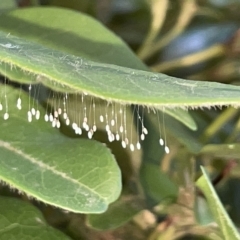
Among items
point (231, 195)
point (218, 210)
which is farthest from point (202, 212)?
point (231, 195)

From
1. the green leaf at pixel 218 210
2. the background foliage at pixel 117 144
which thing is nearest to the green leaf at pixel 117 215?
the background foliage at pixel 117 144

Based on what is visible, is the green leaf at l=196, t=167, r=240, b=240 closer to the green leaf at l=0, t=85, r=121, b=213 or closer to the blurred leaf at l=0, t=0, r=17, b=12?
the green leaf at l=0, t=85, r=121, b=213

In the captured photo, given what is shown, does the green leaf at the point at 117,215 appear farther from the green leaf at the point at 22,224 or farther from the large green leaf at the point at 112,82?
the large green leaf at the point at 112,82

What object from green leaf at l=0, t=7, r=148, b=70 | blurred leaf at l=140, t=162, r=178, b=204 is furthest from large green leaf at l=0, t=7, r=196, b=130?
blurred leaf at l=140, t=162, r=178, b=204

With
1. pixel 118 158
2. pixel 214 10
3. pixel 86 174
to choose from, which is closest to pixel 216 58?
pixel 214 10

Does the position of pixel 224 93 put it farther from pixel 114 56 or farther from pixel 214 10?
pixel 214 10

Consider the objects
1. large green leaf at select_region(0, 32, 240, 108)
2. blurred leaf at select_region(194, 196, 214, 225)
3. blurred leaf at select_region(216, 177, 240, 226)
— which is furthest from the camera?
blurred leaf at select_region(216, 177, 240, 226)

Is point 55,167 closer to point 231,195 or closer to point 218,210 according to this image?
point 218,210
